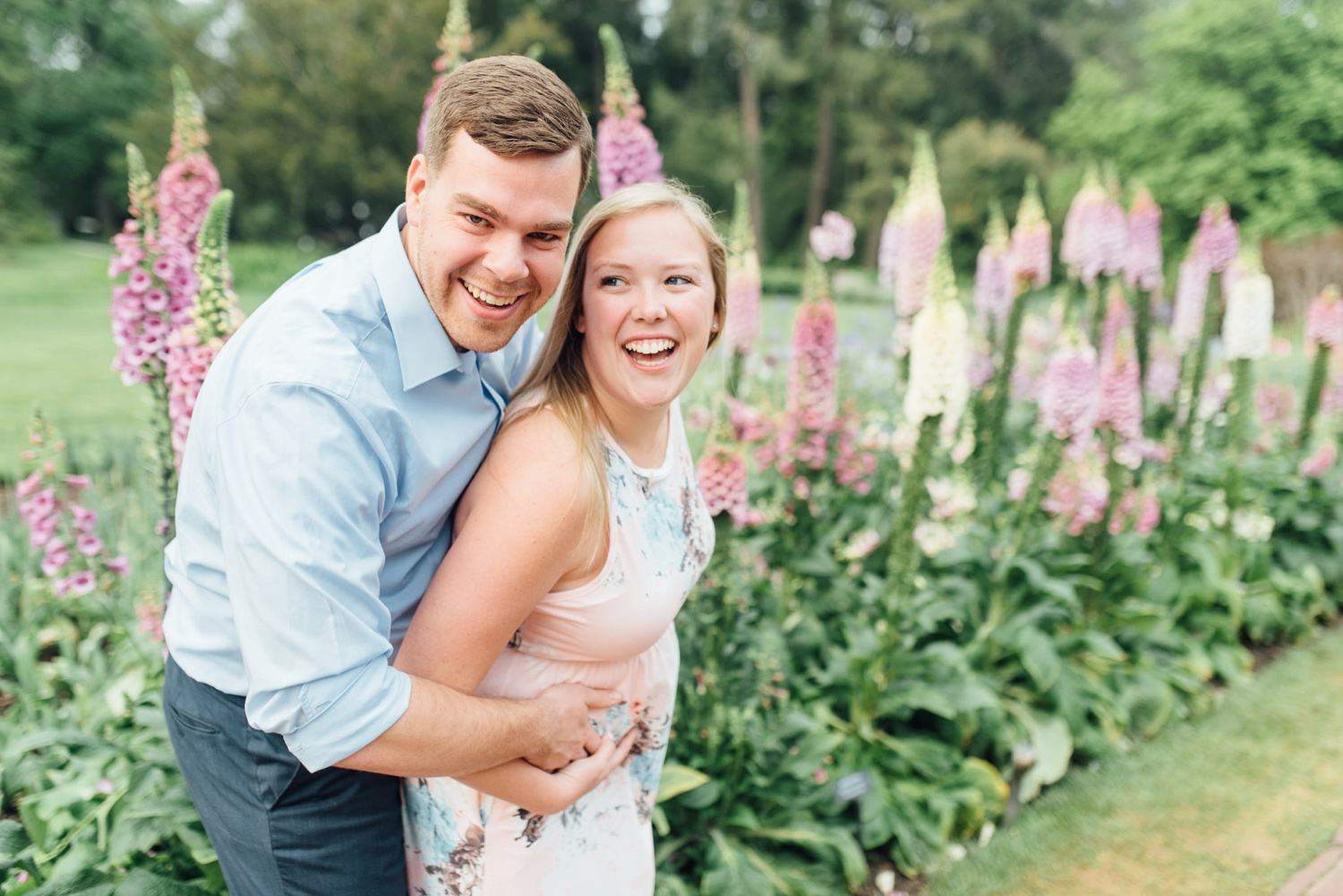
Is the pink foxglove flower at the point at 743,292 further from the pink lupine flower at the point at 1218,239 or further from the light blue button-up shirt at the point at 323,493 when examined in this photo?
the pink lupine flower at the point at 1218,239

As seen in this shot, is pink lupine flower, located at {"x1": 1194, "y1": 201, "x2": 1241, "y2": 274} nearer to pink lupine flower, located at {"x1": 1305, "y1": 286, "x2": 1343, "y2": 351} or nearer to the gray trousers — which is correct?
pink lupine flower, located at {"x1": 1305, "y1": 286, "x2": 1343, "y2": 351}

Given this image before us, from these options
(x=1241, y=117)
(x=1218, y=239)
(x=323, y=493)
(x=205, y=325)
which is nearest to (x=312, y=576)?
(x=323, y=493)

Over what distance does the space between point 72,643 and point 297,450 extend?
3103 millimetres

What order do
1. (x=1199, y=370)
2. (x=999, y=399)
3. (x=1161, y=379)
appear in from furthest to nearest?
(x=1161, y=379), (x=1199, y=370), (x=999, y=399)

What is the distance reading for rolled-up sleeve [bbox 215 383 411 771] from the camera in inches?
48.1

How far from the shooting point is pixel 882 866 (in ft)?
10.0

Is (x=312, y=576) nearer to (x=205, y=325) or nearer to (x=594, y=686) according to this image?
(x=594, y=686)

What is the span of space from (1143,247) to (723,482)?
3619mm

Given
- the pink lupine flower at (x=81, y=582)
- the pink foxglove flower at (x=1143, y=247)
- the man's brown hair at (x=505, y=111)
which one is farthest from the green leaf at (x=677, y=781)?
the pink foxglove flower at (x=1143, y=247)

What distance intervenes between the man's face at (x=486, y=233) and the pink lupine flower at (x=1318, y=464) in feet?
17.3

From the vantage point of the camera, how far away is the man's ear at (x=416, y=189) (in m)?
1.49

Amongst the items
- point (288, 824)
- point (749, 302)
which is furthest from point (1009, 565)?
point (288, 824)

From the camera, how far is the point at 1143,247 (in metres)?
4.88

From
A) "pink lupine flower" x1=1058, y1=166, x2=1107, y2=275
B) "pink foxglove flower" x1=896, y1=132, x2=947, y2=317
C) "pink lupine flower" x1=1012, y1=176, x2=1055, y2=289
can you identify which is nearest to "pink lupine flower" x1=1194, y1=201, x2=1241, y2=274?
"pink lupine flower" x1=1058, y1=166, x2=1107, y2=275
